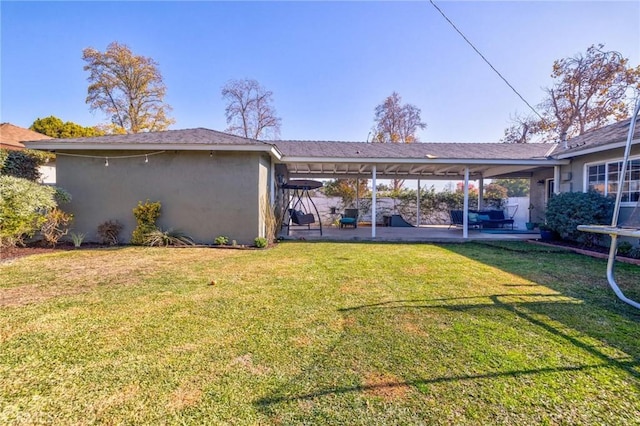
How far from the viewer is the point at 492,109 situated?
12609mm

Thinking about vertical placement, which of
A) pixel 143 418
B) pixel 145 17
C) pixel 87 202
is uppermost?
pixel 145 17

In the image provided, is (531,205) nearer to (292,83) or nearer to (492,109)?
(492,109)

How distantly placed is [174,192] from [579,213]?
10.8m

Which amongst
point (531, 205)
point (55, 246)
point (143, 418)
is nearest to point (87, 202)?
point (55, 246)

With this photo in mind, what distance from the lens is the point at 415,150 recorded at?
37.0 feet

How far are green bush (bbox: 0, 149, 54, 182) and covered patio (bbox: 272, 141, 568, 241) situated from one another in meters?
6.72

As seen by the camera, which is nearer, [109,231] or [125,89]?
[109,231]

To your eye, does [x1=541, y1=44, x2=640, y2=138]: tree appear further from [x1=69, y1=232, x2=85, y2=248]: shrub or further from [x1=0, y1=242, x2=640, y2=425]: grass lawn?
[x1=69, y1=232, x2=85, y2=248]: shrub

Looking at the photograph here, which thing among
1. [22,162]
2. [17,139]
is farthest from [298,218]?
[17,139]

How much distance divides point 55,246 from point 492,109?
611 inches

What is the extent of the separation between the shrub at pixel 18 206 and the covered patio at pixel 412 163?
5.81 m

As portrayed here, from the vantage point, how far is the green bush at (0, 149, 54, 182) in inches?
321

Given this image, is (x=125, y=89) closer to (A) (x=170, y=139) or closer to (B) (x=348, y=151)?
(A) (x=170, y=139)

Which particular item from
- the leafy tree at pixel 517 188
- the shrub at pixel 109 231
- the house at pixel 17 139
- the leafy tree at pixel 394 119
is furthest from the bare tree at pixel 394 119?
the house at pixel 17 139
